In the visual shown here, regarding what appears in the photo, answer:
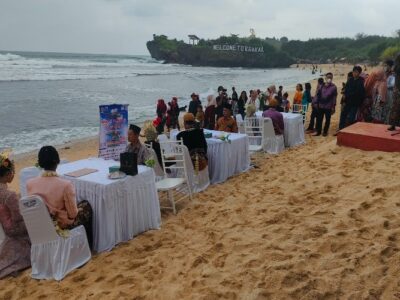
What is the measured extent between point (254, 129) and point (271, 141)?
1.58 ft

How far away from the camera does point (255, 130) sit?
923cm

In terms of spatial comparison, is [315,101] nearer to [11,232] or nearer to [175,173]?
[175,173]

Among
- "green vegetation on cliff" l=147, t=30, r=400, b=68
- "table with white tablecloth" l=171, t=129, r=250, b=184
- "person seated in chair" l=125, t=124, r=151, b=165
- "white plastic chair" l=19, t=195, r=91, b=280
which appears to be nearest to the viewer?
"white plastic chair" l=19, t=195, r=91, b=280

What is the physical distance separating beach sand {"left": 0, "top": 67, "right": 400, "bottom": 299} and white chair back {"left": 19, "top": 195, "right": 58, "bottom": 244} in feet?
1.42

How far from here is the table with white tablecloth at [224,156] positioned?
279 inches

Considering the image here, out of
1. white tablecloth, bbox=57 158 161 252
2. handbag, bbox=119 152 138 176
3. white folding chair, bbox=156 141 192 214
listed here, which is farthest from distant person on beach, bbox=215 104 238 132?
handbag, bbox=119 152 138 176

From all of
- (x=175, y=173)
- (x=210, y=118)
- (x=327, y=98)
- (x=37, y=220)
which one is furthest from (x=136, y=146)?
(x=327, y=98)

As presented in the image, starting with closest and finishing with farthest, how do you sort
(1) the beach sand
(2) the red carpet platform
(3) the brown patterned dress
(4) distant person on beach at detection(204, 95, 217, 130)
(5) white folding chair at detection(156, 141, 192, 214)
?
1. (1) the beach sand
2. (3) the brown patterned dress
3. (5) white folding chair at detection(156, 141, 192, 214)
4. (2) the red carpet platform
5. (4) distant person on beach at detection(204, 95, 217, 130)

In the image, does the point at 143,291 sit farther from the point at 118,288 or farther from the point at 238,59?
the point at 238,59

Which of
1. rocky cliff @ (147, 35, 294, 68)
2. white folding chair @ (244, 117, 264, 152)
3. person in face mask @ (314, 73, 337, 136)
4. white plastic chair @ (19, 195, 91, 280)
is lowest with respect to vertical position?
white plastic chair @ (19, 195, 91, 280)

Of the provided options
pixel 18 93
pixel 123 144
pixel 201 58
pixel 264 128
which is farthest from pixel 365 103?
pixel 201 58

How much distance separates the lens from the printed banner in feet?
18.8

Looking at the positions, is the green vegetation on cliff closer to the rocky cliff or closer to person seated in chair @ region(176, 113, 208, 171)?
the rocky cliff

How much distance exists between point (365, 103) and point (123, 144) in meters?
6.13
